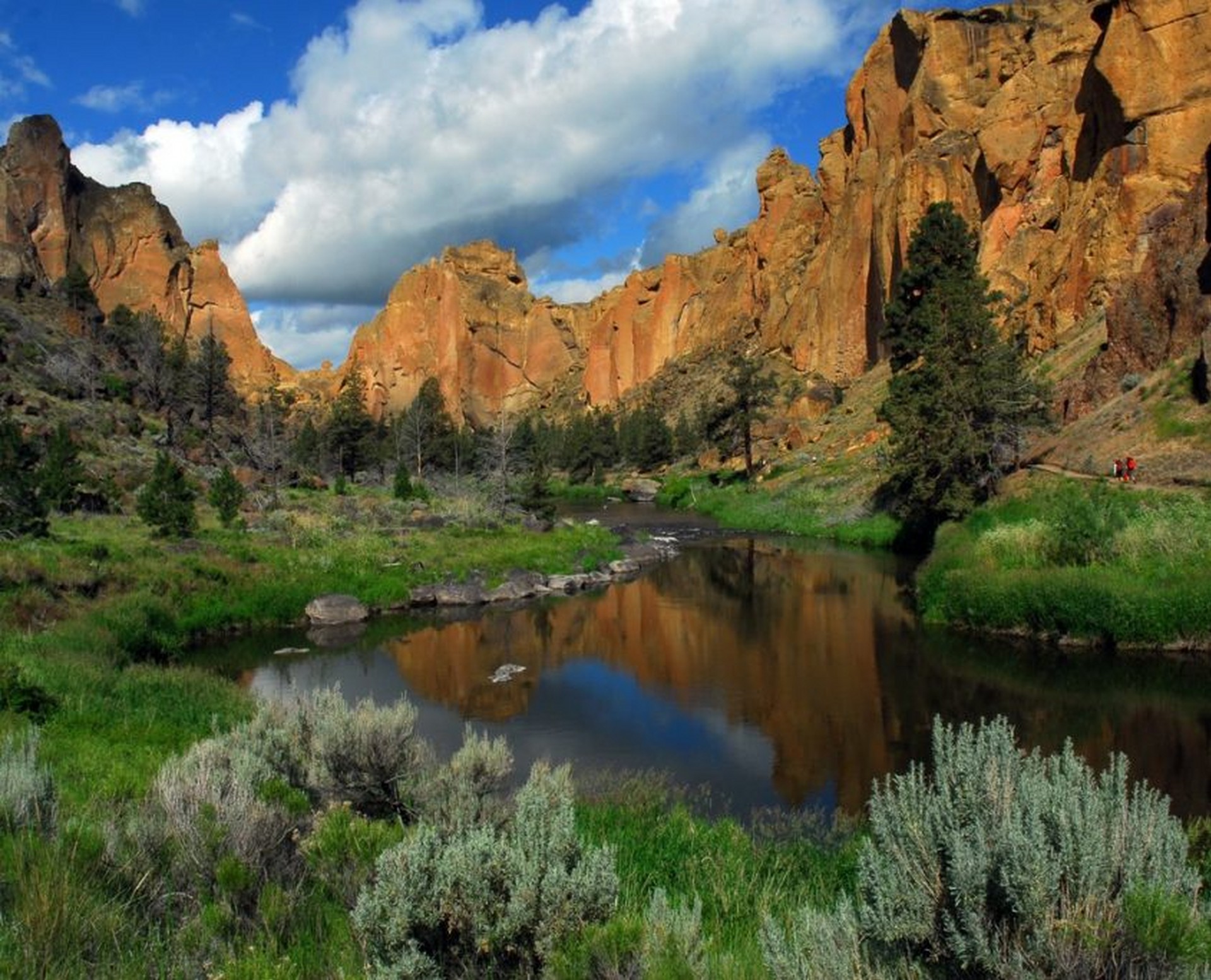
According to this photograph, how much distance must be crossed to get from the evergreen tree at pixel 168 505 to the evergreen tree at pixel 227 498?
7.26 feet

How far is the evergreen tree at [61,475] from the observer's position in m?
29.7

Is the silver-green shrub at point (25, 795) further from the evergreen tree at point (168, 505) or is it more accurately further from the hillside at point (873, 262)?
the hillside at point (873, 262)

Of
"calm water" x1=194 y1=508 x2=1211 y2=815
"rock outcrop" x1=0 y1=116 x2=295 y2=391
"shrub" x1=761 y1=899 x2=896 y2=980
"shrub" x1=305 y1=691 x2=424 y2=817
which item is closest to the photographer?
"shrub" x1=761 y1=899 x2=896 y2=980

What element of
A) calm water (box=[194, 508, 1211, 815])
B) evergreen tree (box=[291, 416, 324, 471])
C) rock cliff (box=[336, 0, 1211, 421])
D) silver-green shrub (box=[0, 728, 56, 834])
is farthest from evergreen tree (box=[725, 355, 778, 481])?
silver-green shrub (box=[0, 728, 56, 834])

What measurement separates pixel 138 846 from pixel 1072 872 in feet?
16.4

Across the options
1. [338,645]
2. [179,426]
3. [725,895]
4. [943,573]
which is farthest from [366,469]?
[725,895]

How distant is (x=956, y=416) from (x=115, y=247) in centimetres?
10766

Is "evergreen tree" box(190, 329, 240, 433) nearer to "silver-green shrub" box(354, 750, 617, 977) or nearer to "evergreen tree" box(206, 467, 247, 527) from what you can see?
"evergreen tree" box(206, 467, 247, 527)

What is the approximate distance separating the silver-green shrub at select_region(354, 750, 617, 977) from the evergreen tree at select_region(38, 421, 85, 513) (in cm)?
2912

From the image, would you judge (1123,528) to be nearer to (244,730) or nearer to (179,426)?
(244,730)

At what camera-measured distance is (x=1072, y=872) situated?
3.67 meters

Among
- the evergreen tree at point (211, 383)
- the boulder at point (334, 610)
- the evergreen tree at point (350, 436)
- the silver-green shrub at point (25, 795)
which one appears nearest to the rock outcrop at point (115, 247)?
the evergreen tree at point (211, 383)

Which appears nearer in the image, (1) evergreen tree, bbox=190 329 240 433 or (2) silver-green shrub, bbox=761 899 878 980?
Answer: (2) silver-green shrub, bbox=761 899 878 980

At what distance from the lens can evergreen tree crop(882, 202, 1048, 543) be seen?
30.7 m
